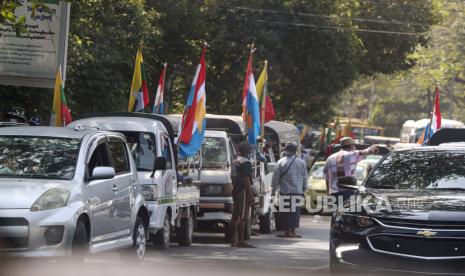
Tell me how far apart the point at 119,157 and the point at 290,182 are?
775 centimetres

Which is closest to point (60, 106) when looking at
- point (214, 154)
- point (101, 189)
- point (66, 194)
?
point (214, 154)

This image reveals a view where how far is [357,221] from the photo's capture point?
10930 mm

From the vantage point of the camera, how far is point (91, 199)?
11867 millimetres

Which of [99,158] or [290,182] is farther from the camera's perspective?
[290,182]

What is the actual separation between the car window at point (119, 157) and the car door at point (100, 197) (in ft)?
1.02

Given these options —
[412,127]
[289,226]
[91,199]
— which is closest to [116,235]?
[91,199]

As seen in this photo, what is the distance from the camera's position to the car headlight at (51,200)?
10930mm

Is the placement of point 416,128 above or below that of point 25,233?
above

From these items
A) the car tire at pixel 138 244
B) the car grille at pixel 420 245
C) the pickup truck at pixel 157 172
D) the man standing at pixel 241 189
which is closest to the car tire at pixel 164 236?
the pickup truck at pixel 157 172

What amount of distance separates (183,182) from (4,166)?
6.03 metres

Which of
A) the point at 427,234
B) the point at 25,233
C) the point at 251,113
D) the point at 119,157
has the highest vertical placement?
the point at 251,113

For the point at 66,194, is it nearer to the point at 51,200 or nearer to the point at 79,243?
the point at 51,200

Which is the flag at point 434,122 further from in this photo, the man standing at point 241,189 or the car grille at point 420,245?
the car grille at point 420,245

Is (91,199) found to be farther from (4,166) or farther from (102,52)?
(102,52)
